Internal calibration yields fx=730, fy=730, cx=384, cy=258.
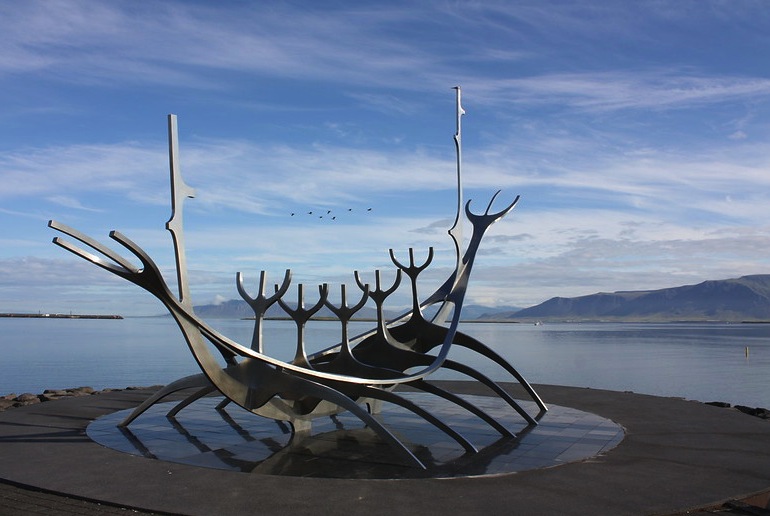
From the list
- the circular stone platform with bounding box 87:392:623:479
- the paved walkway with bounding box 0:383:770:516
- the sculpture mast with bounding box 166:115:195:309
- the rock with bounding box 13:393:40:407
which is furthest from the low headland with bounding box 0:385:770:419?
the sculpture mast with bounding box 166:115:195:309

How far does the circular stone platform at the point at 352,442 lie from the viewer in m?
11.2

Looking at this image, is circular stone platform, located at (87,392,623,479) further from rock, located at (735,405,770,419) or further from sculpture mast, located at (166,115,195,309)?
rock, located at (735,405,770,419)

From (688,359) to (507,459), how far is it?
44.3 m

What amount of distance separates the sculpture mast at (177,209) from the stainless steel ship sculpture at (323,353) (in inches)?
0.6

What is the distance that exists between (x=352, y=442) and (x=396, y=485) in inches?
139

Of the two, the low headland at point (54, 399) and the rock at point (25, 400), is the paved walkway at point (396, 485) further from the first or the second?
the rock at point (25, 400)

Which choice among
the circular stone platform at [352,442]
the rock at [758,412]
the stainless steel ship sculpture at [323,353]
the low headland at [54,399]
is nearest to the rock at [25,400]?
the low headland at [54,399]

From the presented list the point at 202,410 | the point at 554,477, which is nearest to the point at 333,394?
the point at 554,477

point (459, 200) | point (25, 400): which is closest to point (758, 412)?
point (459, 200)

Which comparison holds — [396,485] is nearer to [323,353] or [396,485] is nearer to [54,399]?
[323,353]

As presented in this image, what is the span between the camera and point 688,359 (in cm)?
5131

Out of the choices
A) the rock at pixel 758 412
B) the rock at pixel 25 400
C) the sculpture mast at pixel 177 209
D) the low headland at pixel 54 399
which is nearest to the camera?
the sculpture mast at pixel 177 209

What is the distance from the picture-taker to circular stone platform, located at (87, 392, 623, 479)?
36.8 feet

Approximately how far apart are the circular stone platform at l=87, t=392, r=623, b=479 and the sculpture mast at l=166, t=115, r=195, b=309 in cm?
276
